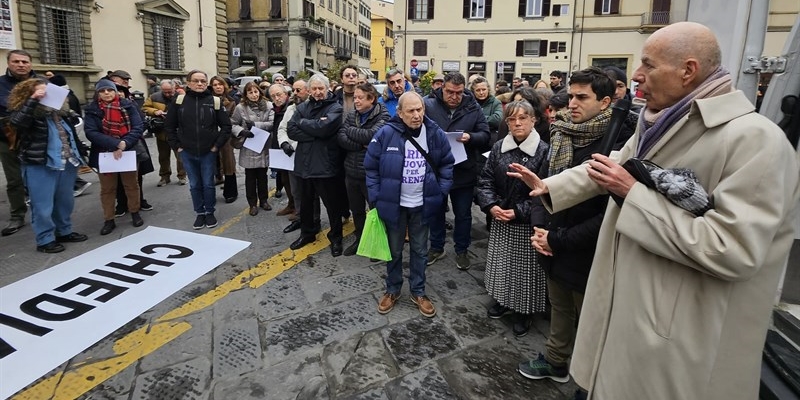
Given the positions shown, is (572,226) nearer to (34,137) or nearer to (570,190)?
(570,190)

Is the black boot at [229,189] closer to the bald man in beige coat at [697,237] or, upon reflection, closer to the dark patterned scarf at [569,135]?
the dark patterned scarf at [569,135]

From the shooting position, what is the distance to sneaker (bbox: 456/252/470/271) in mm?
4094

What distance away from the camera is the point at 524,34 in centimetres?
3334

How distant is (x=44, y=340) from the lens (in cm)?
285

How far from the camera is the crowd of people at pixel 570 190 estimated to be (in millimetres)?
1270

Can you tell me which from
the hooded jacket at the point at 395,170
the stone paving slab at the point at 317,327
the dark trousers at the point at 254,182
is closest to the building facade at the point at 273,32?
the dark trousers at the point at 254,182

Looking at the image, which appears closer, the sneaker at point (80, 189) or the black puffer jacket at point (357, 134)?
the black puffer jacket at point (357, 134)

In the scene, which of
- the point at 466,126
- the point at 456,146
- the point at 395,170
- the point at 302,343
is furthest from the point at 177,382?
the point at 466,126

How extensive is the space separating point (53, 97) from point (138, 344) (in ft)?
9.09

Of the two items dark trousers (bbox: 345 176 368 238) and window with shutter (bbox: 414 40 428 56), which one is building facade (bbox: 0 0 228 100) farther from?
window with shutter (bbox: 414 40 428 56)

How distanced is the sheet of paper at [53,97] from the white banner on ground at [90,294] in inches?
55.7

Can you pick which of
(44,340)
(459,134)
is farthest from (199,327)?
(459,134)

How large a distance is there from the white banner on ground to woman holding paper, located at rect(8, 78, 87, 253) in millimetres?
522

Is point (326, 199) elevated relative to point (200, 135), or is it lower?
lower
